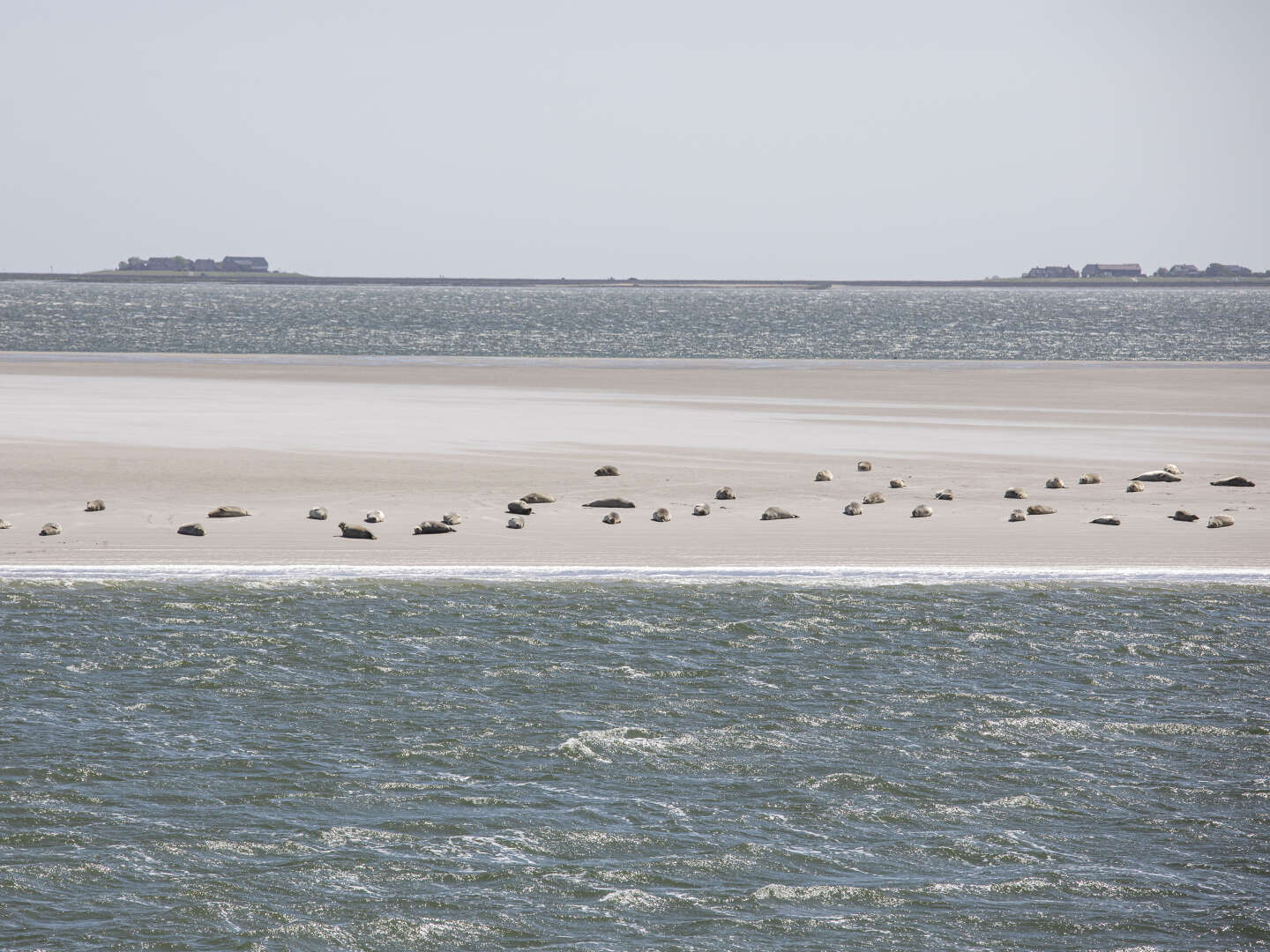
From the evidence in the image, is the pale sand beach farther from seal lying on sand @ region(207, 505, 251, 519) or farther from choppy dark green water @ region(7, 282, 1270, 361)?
choppy dark green water @ region(7, 282, 1270, 361)

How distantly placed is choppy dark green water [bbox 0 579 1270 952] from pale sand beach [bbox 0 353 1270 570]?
8.58ft

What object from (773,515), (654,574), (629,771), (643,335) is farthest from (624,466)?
(643,335)

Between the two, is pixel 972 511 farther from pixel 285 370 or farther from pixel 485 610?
pixel 285 370

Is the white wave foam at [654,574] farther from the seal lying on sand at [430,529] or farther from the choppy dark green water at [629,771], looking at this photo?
the seal lying on sand at [430,529]

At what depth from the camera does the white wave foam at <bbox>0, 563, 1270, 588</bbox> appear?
16203 mm

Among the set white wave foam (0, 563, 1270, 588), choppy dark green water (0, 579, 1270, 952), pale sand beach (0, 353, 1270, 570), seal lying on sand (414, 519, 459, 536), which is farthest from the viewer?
seal lying on sand (414, 519, 459, 536)

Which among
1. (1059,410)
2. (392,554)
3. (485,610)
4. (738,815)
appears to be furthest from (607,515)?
(1059,410)

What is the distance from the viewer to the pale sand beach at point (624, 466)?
18.0m

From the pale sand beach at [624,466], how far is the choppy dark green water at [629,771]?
261cm

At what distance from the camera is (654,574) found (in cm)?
1664

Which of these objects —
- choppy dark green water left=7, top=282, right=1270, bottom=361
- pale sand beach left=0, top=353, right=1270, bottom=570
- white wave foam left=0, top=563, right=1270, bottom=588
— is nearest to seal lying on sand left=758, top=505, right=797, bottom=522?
pale sand beach left=0, top=353, right=1270, bottom=570

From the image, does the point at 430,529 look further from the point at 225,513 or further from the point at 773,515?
the point at 773,515

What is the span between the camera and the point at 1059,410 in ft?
119

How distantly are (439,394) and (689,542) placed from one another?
22100 millimetres
